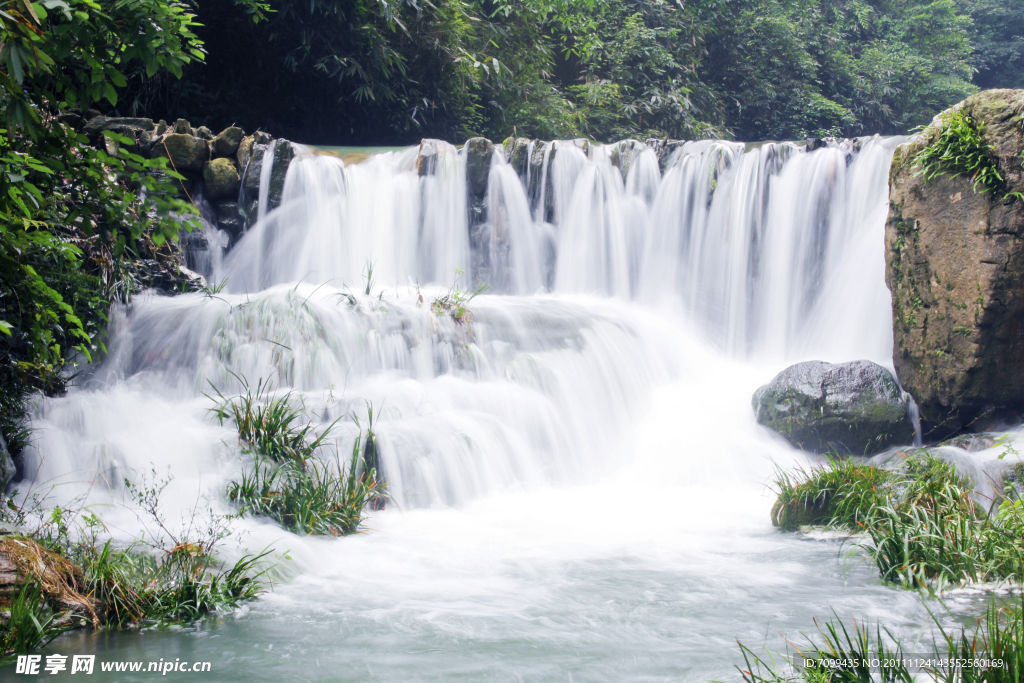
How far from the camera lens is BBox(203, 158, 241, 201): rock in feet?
35.6

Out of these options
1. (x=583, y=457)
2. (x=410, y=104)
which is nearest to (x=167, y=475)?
(x=583, y=457)

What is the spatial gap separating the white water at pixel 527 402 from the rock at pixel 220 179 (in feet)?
2.15

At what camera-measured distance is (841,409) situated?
26.5 ft

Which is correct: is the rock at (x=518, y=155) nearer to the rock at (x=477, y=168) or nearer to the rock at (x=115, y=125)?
the rock at (x=477, y=168)

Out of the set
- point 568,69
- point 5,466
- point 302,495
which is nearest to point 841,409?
point 302,495

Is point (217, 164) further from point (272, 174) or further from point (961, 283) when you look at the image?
point (961, 283)

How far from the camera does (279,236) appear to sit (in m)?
11.0

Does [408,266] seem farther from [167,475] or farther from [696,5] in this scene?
[696,5]

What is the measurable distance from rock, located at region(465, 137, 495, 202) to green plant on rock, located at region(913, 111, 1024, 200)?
6119 millimetres

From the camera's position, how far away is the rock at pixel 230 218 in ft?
35.9

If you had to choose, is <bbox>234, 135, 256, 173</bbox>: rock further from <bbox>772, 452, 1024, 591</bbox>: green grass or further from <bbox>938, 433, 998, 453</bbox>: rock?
<bbox>938, 433, 998, 453</bbox>: rock

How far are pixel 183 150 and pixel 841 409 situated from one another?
8915 millimetres

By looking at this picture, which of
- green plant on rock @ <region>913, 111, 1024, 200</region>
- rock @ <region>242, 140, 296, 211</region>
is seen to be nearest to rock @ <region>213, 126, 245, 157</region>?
rock @ <region>242, 140, 296, 211</region>

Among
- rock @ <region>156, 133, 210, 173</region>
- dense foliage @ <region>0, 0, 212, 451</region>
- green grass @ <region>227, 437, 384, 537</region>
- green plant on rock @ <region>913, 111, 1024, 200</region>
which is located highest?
rock @ <region>156, 133, 210, 173</region>
